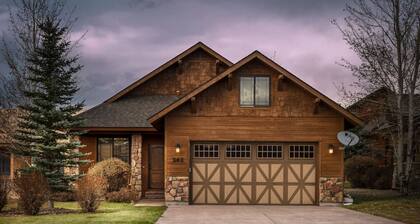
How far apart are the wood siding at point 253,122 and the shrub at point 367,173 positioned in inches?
383

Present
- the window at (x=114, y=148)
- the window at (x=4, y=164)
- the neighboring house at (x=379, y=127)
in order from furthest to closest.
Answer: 1. the neighboring house at (x=379, y=127)
2. the window at (x=4, y=164)
3. the window at (x=114, y=148)

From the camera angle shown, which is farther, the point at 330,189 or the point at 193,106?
the point at 330,189

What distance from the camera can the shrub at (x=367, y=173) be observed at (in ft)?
98.4

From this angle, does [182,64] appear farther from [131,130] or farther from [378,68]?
[378,68]

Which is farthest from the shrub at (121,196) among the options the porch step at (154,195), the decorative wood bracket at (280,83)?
the decorative wood bracket at (280,83)

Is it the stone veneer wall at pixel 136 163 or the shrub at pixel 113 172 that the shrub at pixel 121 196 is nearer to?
the shrub at pixel 113 172

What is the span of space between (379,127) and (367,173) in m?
3.86

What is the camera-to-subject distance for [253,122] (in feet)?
70.6

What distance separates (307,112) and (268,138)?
1.90 metres

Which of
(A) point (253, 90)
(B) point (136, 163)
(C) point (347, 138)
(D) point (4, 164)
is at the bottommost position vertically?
(D) point (4, 164)

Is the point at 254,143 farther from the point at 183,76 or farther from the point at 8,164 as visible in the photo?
the point at 8,164

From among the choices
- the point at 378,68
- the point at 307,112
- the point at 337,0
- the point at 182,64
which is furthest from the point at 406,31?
the point at 182,64

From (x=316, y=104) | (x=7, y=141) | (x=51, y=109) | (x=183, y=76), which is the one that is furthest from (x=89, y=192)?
(x=183, y=76)

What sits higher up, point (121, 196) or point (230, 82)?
point (230, 82)
